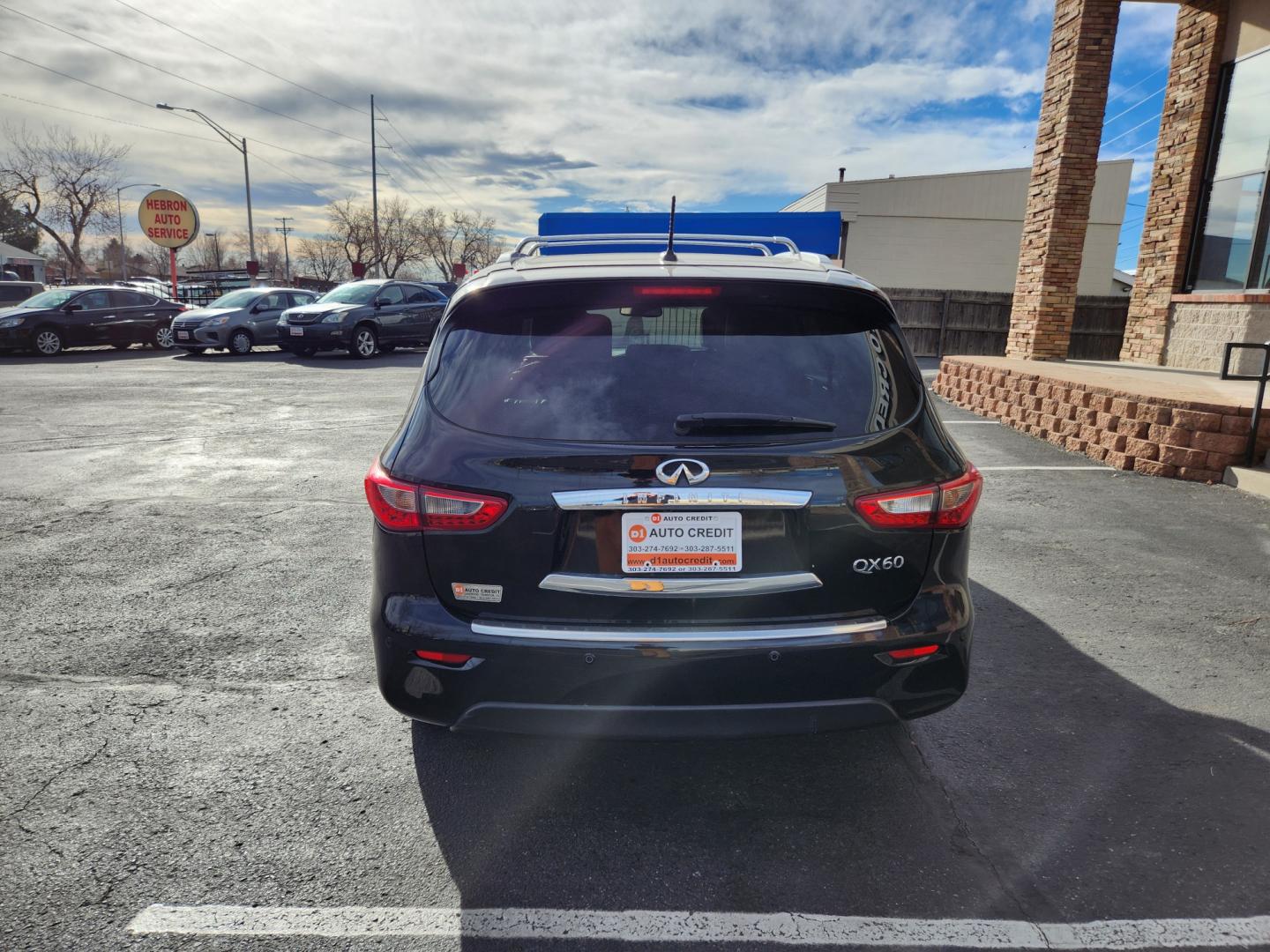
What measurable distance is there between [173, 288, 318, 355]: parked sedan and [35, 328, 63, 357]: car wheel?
265cm

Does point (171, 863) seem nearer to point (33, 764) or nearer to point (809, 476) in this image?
point (33, 764)

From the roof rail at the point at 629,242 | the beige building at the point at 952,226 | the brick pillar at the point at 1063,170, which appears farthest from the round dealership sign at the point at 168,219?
the roof rail at the point at 629,242

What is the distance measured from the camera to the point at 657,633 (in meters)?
2.37

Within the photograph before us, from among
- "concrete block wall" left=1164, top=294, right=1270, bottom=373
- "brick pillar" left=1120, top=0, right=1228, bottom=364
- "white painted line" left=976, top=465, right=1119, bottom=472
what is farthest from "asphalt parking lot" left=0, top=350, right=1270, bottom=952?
"brick pillar" left=1120, top=0, right=1228, bottom=364

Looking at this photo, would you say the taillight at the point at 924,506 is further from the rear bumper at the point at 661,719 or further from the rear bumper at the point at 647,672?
the rear bumper at the point at 661,719

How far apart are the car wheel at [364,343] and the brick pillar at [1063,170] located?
45.6 feet

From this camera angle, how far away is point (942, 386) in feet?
43.9

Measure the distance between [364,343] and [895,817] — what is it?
61.0 feet

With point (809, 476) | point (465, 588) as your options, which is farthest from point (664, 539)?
point (465, 588)

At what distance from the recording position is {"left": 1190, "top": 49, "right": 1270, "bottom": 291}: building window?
38.7 ft

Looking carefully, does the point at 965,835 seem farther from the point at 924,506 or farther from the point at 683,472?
the point at 683,472

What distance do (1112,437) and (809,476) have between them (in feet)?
23.9

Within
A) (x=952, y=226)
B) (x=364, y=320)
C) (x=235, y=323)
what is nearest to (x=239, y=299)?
(x=235, y=323)

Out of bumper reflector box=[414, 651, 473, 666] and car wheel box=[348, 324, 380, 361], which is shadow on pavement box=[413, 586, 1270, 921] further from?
car wheel box=[348, 324, 380, 361]
